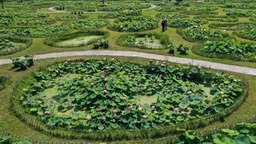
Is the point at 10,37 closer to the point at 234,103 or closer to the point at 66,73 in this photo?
the point at 66,73

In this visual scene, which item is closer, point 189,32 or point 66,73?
point 66,73

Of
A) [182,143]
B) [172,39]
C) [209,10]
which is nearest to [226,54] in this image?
[172,39]

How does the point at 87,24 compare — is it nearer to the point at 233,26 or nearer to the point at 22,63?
the point at 22,63

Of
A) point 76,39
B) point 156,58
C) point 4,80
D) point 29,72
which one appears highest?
point 76,39

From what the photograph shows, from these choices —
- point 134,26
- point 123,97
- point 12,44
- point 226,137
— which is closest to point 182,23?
point 134,26

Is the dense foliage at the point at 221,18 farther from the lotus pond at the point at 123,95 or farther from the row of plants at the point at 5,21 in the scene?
the row of plants at the point at 5,21

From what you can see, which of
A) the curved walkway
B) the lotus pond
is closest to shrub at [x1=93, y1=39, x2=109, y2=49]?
the curved walkway
